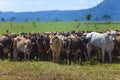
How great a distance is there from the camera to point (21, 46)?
21.7 metres

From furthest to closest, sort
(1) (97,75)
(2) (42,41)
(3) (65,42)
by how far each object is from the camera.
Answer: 1. (2) (42,41)
2. (3) (65,42)
3. (1) (97,75)

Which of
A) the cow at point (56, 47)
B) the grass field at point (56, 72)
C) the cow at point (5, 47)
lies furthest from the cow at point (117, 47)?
the cow at point (5, 47)

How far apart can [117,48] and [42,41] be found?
5.19 meters

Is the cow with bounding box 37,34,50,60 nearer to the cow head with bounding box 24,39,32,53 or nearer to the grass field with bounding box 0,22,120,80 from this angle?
the cow head with bounding box 24,39,32,53

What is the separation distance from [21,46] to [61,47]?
274 centimetres

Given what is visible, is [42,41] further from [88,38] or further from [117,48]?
[117,48]

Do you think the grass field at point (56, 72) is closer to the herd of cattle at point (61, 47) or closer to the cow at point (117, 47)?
the herd of cattle at point (61, 47)

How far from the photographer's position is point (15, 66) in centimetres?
1867

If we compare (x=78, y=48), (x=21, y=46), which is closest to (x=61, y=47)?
(x=78, y=48)

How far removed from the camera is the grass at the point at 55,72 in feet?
51.1

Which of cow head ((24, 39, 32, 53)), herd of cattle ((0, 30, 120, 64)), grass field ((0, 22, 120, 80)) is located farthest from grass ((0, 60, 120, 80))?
cow head ((24, 39, 32, 53))

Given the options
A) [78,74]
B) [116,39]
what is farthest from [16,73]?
[116,39]

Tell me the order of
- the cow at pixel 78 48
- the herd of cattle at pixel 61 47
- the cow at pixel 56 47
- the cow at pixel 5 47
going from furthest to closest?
the cow at pixel 5 47 < the cow at pixel 78 48 < the herd of cattle at pixel 61 47 < the cow at pixel 56 47

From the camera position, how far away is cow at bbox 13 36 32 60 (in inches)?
853
